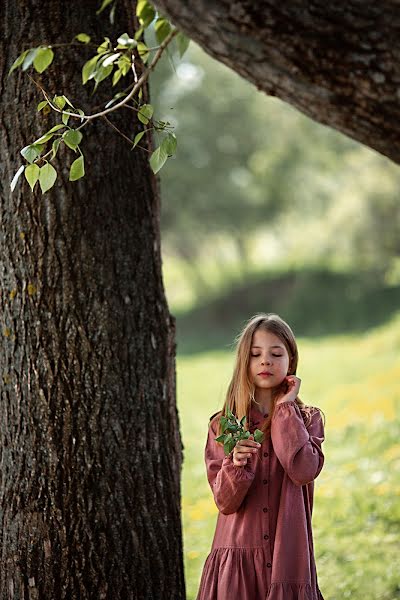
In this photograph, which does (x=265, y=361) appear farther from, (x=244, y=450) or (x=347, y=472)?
(x=347, y=472)

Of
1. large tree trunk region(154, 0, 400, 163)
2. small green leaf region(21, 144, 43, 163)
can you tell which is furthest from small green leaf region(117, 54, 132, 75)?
large tree trunk region(154, 0, 400, 163)

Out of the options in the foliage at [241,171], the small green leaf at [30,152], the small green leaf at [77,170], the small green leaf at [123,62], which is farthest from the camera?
the foliage at [241,171]

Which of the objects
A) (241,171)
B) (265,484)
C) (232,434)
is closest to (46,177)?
(232,434)

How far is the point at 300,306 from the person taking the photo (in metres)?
20.5

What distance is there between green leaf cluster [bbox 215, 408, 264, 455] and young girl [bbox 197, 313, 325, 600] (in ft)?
0.08

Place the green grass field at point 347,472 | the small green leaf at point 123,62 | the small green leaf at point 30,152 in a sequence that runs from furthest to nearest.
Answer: the green grass field at point 347,472
the small green leaf at point 123,62
the small green leaf at point 30,152

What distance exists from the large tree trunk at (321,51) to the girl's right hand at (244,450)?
3.80 feet

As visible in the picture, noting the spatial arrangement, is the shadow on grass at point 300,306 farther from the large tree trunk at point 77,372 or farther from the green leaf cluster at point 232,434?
the green leaf cluster at point 232,434

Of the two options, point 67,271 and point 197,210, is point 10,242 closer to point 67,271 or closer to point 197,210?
point 67,271

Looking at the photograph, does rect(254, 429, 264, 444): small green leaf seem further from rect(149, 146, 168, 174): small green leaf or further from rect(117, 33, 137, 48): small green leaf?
rect(117, 33, 137, 48): small green leaf

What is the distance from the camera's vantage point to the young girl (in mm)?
2795

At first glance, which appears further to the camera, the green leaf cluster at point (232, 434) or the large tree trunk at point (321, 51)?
the green leaf cluster at point (232, 434)

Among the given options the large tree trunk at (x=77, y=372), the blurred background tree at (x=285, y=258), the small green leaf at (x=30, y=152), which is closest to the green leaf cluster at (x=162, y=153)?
the small green leaf at (x=30, y=152)

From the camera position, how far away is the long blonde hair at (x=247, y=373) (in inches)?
118
